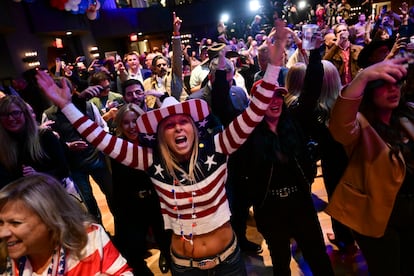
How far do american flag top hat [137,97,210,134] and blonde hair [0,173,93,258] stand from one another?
59 cm

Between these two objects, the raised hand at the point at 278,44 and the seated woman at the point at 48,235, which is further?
the raised hand at the point at 278,44

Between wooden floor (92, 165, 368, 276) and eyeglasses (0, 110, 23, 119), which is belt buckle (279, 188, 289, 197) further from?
eyeglasses (0, 110, 23, 119)

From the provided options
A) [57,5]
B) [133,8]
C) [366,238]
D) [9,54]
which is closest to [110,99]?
[366,238]

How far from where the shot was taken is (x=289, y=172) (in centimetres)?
207

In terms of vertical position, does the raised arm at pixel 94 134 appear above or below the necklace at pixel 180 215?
above

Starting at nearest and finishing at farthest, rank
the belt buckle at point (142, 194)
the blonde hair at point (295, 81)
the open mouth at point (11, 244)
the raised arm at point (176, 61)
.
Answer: the open mouth at point (11, 244), the belt buckle at point (142, 194), the blonde hair at point (295, 81), the raised arm at point (176, 61)

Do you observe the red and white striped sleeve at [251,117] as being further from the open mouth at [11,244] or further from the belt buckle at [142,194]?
the open mouth at [11,244]

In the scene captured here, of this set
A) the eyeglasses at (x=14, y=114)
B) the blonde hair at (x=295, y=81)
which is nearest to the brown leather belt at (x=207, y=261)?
the blonde hair at (x=295, y=81)

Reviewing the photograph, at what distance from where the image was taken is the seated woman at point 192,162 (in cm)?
177

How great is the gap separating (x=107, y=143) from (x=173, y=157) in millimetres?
390

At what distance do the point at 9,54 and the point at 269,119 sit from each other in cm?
1085

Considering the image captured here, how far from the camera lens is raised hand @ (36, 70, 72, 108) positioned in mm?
1851

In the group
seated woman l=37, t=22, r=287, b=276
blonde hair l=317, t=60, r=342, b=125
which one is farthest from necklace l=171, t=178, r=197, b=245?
blonde hair l=317, t=60, r=342, b=125

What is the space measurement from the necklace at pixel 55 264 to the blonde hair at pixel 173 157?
665mm
